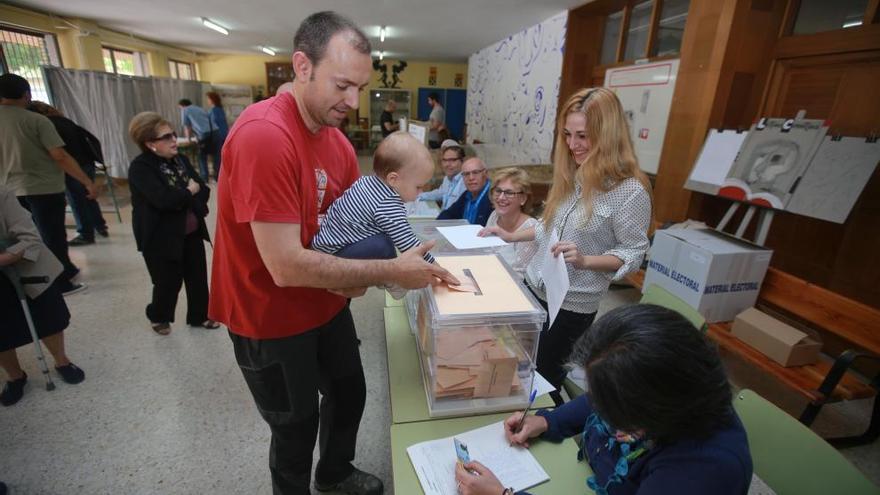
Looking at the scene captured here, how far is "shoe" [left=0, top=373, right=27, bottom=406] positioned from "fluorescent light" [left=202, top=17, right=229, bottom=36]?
259 inches

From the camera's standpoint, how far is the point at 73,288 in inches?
134

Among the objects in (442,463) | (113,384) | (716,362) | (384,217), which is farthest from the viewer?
(113,384)

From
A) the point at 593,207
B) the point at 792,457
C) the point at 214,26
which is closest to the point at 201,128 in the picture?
the point at 214,26

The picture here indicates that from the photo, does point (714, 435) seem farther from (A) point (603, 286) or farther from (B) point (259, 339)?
(B) point (259, 339)

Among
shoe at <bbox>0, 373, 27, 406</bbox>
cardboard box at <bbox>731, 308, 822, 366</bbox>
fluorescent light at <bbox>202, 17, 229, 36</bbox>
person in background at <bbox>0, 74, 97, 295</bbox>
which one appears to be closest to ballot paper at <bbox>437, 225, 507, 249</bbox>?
cardboard box at <bbox>731, 308, 822, 366</bbox>

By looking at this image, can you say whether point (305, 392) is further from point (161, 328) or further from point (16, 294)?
point (161, 328)

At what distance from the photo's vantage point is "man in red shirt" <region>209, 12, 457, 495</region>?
939 mm

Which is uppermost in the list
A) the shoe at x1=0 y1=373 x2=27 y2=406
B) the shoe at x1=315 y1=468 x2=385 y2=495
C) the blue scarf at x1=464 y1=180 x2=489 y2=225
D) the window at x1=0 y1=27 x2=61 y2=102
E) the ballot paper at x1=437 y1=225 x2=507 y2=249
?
the window at x1=0 y1=27 x2=61 y2=102

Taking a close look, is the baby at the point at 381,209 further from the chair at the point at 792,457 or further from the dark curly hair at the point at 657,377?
the chair at the point at 792,457

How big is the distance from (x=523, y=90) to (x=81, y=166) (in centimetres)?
580

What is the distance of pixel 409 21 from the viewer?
245 inches

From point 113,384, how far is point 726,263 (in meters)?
3.71

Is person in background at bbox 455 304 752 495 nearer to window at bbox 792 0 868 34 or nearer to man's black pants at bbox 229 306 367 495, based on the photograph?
man's black pants at bbox 229 306 367 495

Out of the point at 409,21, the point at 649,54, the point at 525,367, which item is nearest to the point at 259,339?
the point at 525,367
